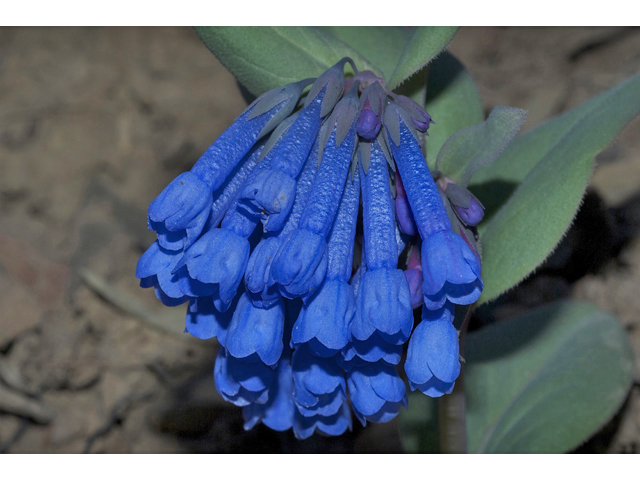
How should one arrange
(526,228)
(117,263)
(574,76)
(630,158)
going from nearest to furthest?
(526,228) < (630,158) < (117,263) < (574,76)

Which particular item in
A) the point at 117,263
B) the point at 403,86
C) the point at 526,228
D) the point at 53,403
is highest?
the point at 403,86

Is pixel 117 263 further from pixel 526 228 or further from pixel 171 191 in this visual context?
pixel 526 228

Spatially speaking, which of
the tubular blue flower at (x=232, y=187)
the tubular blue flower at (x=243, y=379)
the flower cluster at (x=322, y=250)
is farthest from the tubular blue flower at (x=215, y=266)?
the tubular blue flower at (x=243, y=379)

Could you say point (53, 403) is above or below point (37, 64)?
below

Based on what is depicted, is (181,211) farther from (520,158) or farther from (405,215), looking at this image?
(520,158)

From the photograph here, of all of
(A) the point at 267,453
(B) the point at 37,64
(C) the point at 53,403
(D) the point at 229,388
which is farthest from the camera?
(B) the point at 37,64

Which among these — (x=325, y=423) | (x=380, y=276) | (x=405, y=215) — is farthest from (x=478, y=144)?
(x=325, y=423)

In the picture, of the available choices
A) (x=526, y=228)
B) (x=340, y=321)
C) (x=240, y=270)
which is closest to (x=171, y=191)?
(x=240, y=270)
